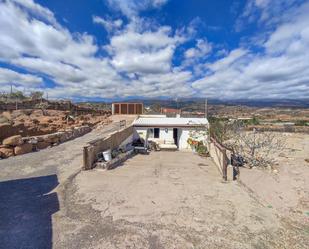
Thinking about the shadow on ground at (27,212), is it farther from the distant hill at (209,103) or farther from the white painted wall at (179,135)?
the distant hill at (209,103)

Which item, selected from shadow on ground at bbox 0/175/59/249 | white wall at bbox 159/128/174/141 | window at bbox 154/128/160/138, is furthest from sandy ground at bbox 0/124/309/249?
window at bbox 154/128/160/138

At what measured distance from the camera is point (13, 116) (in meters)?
22.5

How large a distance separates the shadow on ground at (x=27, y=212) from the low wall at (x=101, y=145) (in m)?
1.78

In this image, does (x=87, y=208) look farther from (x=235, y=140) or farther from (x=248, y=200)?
(x=235, y=140)

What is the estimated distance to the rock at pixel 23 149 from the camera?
37.6 ft

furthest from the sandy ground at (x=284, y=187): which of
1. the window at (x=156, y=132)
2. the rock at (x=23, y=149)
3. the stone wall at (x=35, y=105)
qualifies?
the stone wall at (x=35, y=105)

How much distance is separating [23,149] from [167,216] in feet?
34.6

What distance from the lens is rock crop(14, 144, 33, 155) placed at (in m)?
11.5

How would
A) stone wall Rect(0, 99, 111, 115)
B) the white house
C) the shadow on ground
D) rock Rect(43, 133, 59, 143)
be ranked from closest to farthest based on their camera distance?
1. the shadow on ground
2. rock Rect(43, 133, 59, 143)
3. the white house
4. stone wall Rect(0, 99, 111, 115)

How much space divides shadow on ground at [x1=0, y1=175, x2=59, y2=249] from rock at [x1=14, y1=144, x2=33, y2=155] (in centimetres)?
442

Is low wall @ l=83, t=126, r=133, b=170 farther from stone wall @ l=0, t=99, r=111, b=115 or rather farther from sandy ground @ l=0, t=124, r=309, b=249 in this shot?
stone wall @ l=0, t=99, r=111, b=115

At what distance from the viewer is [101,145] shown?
11180 millimetres

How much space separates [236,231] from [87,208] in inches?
173

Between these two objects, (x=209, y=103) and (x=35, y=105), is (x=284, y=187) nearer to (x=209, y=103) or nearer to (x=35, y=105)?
(x=35, y=105)
